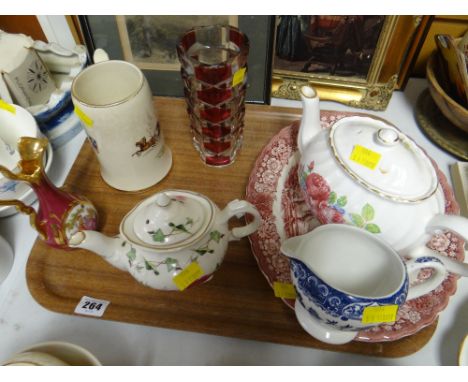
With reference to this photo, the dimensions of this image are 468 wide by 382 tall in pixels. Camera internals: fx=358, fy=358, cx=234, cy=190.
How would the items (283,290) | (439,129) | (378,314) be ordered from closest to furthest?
(378,314) → (283,290) → (439,129)

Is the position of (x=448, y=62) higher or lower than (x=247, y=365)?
higher

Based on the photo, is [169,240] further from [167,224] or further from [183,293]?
[183,293]

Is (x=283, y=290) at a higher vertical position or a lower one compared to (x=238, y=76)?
lower

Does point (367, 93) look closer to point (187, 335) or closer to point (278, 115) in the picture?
point (278, 115)

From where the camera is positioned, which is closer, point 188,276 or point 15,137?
point 188,276

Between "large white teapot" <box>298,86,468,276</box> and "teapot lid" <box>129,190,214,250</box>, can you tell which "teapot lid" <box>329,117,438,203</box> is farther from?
"teapot lid" <box>129,190,214,250</box>

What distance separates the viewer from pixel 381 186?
509 millimetres

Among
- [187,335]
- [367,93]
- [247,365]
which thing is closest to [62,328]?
[187,335]

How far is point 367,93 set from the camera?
89cm

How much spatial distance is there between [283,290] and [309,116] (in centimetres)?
30

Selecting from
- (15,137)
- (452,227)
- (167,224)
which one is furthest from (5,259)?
(452,227)

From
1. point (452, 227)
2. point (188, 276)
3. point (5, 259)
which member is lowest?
point (5, 259)
